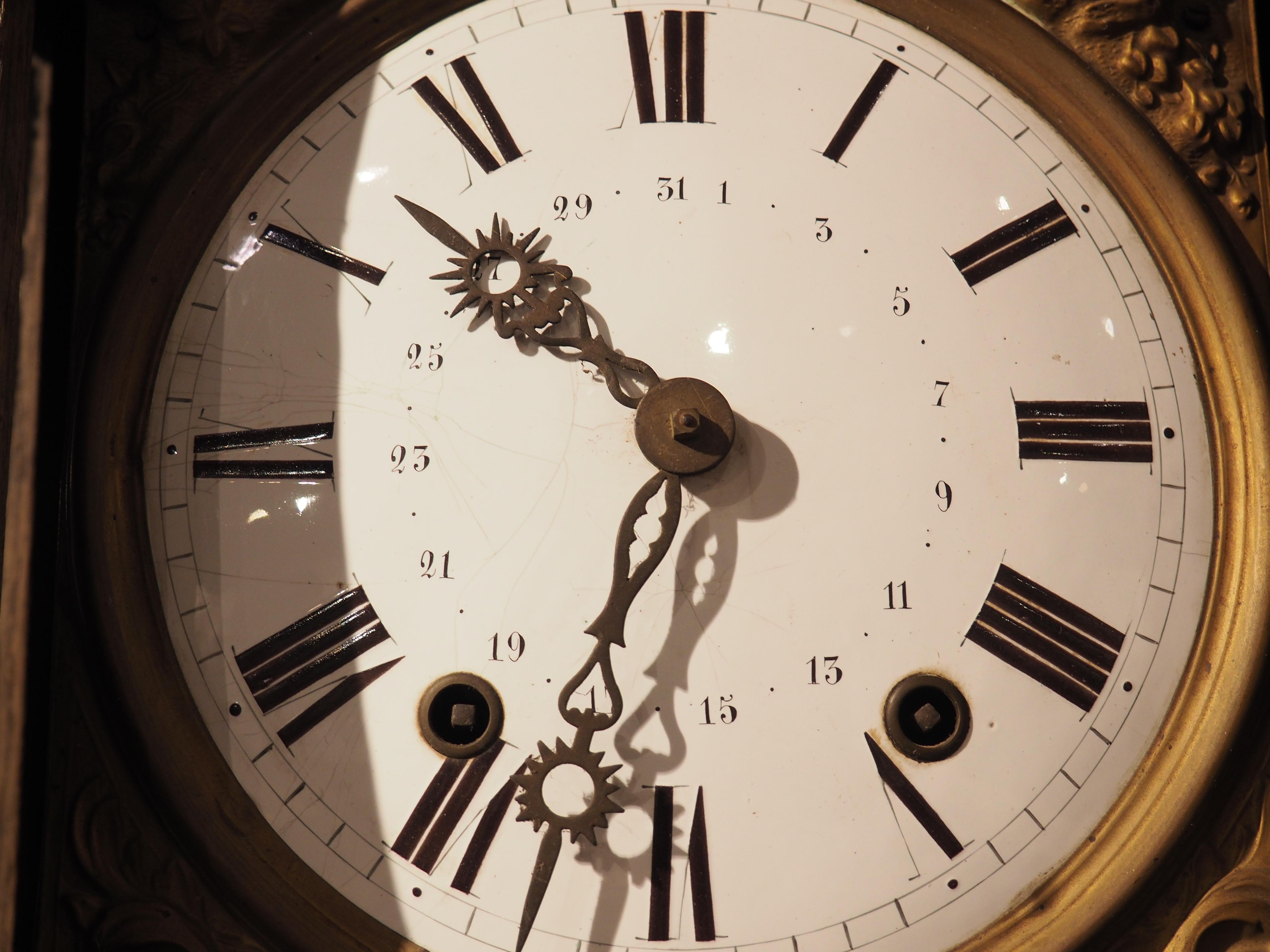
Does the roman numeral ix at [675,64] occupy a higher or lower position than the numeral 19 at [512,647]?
higher

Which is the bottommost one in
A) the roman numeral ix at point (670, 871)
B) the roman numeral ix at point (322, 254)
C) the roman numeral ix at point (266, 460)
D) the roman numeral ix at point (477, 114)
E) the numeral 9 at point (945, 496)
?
the roman numeral ix at point (670, 871)

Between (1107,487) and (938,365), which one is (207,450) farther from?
(1107,487)

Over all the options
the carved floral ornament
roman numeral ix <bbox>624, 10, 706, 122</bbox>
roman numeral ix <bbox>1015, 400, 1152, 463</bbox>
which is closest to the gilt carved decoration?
the carved floral ornament

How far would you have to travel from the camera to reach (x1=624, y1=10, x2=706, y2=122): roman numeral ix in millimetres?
1193

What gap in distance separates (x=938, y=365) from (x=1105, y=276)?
7.7 inches

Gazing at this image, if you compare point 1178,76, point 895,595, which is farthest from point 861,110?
point 895,595

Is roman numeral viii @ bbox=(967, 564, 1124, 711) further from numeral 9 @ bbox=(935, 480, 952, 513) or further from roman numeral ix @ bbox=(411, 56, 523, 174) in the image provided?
roman numeral ix @ bbox=(411, 56, 523, 174)

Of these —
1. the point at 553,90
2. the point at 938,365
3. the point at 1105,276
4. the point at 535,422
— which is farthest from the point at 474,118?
the point at 1105,276

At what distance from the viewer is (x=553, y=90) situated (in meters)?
1.20

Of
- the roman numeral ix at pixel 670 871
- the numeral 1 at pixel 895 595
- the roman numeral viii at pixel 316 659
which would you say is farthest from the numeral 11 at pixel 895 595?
the roman numeral viii at pixel 316 659

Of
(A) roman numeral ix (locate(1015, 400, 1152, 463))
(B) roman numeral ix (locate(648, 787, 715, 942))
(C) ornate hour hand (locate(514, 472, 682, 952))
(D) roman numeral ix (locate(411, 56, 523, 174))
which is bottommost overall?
(B) roman numeral ix (locate(648, 787, 715, 942))

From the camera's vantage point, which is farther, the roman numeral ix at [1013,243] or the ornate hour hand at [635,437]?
the roman numeral ix at [1013,243]

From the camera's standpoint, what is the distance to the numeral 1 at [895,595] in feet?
3.63

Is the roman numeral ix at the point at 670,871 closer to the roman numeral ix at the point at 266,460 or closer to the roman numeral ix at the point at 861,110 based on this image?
the roman numeral ix at the point at 266,460
